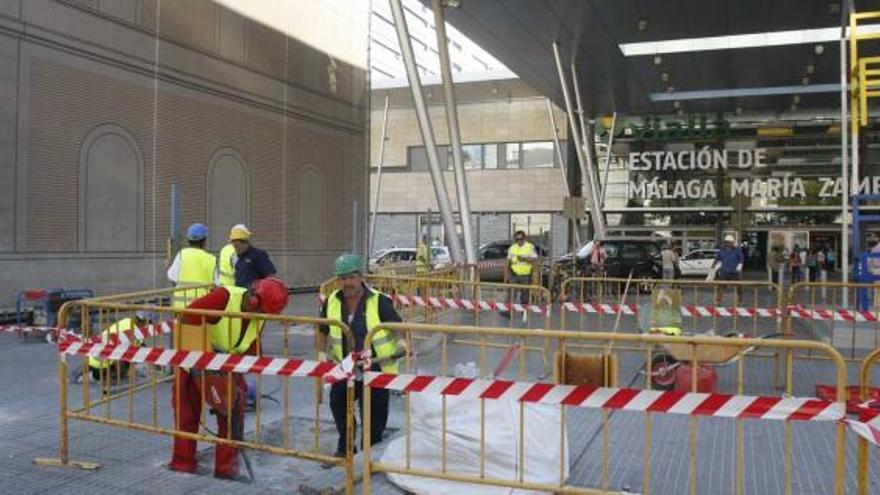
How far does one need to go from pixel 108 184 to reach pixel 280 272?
19.7 ft

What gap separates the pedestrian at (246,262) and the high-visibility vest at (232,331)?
2.40 meters

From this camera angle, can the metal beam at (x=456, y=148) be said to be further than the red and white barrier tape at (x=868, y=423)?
Yes

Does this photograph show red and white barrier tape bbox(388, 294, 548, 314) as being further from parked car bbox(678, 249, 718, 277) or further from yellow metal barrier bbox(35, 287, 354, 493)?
parked car bbox(678, 249, 718, 277)

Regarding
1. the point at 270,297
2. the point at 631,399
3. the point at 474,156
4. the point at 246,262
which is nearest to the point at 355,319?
the point at 270,297

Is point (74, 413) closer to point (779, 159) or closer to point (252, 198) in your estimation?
point (252, 198)

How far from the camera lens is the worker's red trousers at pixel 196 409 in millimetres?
5402

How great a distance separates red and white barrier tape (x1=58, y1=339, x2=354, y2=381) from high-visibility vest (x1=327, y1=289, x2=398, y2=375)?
482 mm

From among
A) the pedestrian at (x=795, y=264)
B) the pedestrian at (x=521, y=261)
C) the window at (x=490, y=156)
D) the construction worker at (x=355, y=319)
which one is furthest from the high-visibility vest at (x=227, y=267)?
the window at (x=490, y=156)

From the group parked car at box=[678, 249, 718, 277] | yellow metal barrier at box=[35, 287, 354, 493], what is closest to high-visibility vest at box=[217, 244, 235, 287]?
yellow metal barrier at box=[35, 287, 354, 493]

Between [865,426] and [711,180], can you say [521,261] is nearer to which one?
[865,426]

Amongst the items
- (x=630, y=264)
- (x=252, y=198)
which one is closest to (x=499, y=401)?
(x=252, y=198)

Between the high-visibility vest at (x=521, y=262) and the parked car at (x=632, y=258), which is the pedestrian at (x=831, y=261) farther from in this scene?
the high-visibility vest at (x=521, y=262)

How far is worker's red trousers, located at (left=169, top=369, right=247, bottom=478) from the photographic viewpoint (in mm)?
5402

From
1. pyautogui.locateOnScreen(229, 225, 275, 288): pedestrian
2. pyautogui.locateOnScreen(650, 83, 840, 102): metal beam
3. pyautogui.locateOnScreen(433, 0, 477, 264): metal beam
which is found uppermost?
pyautogui.locateOnScreen(650, 83, 840, 102): metal beam
